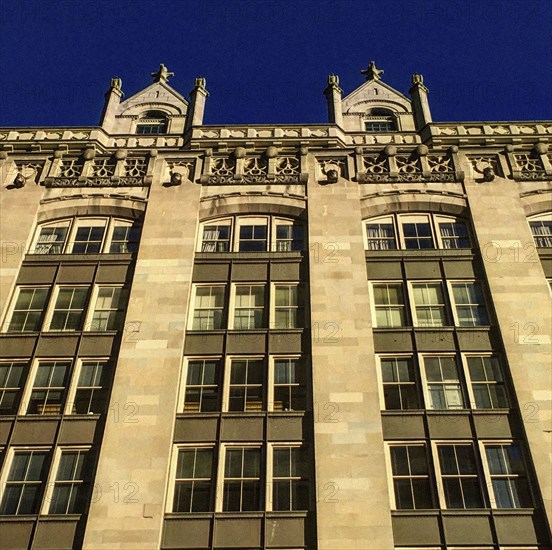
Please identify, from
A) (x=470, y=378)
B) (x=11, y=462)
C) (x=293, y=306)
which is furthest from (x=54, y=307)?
(x=470, y=378)

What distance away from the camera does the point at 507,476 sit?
61.8 ft

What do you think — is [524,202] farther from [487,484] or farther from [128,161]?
[128,161]

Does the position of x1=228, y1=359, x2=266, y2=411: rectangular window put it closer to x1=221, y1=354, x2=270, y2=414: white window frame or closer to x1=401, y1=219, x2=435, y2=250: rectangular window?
x1=221, y1=354, x2=270, y2=414: white window frame

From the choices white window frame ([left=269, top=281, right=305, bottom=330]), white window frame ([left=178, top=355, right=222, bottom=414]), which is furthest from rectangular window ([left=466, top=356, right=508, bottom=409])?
white window frame ([left=178, top=355, right=222, bottom=414])

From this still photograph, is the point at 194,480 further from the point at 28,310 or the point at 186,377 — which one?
the point at 28,310

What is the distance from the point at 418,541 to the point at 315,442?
12.8ft

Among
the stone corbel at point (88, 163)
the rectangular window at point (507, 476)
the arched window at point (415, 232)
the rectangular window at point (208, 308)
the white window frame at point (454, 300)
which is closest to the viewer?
the rectangular window at point (507, 476)

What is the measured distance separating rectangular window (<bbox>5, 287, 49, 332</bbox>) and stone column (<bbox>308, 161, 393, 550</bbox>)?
1000 centimetres

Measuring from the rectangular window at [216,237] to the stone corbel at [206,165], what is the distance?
7.77ft

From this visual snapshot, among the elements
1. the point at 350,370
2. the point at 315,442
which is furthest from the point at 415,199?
the point at 315,442

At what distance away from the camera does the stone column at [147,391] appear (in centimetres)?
1772

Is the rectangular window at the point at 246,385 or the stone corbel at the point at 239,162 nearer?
the rectangular window at the point at 246,385

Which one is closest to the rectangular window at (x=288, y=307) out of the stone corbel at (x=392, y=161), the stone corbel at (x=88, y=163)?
the stone corbel at (x=392, y=161)

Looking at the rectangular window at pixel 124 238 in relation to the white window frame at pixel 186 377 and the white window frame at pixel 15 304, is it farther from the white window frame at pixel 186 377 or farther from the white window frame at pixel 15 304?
the white window frame at pixel 186 377
